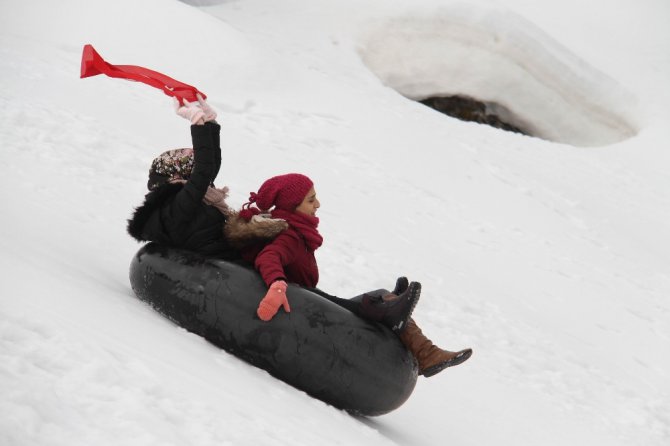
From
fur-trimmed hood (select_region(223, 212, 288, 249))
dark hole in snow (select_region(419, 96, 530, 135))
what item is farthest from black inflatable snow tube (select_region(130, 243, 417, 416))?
dark hole in snow (select_region(419, 96, 530, 135))

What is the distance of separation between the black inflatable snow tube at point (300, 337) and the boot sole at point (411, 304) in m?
0.05

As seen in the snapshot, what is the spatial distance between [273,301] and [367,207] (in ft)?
14.9

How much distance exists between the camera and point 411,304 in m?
4.22

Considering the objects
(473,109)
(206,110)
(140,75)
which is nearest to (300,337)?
(206,110)

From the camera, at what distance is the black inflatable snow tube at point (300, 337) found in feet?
13.5

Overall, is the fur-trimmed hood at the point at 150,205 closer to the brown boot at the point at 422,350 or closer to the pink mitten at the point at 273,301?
the pink mitten at the point at 273,301

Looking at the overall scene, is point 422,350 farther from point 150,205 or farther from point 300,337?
point 150,205

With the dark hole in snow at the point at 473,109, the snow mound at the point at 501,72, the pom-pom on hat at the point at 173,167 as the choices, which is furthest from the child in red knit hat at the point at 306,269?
the dark hole in snow at the point at 473,109

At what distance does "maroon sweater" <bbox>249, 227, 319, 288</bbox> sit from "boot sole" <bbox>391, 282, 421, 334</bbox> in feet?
1.61

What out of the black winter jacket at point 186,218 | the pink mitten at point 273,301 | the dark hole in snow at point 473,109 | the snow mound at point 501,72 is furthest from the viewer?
the dark hole in snow at point 473,109

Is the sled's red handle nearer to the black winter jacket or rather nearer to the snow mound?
the black winter jacket

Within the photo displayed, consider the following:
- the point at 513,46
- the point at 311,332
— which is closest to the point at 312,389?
the point at 311,332

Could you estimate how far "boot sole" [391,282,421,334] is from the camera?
4.14 meters

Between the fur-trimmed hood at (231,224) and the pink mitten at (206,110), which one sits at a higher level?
the pink mitten at (206,110)
